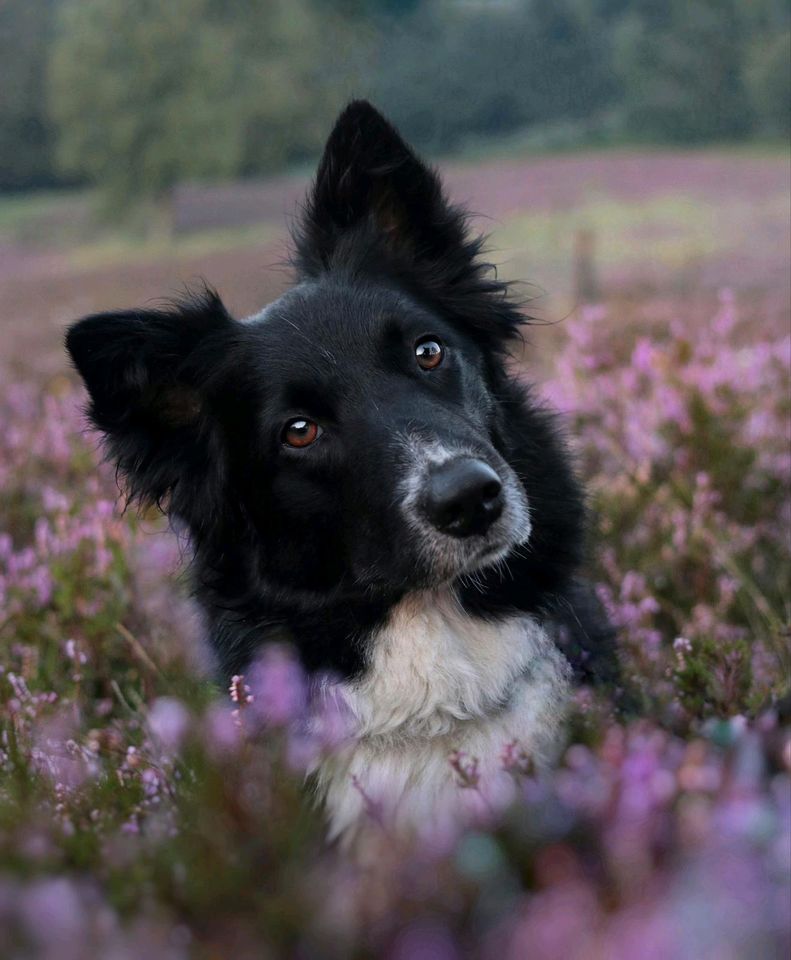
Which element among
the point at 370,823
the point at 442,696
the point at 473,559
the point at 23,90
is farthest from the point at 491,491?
the point at 23,90

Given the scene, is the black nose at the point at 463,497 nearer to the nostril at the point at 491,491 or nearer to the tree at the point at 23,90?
the nostril at the point at 491,491

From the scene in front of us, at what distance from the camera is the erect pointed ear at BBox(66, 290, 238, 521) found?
3.54 meters

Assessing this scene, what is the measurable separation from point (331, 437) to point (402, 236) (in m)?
1.03

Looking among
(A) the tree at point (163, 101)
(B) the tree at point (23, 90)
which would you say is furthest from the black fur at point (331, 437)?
(B) the tree at point (23, 90)

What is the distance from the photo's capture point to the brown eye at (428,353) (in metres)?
3.61

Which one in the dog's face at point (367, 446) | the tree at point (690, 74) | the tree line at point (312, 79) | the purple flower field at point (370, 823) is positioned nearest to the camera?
the purple flower field at point (370, 823)

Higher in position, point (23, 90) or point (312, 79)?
point (23, 90)

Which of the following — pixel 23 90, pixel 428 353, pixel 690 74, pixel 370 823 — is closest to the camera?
pixel 370 823

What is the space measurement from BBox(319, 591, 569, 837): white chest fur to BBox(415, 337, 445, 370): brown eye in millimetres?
759

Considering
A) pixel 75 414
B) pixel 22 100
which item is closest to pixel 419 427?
pixel 75 414

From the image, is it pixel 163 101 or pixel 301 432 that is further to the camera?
pixel 163 101

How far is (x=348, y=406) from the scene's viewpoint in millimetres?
3439

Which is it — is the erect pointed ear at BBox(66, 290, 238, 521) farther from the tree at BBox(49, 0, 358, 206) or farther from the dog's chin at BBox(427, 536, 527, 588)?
the tree at BBox(49, 0, 358, 206)

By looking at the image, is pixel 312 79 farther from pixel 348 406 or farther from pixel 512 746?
pixel 512 746
